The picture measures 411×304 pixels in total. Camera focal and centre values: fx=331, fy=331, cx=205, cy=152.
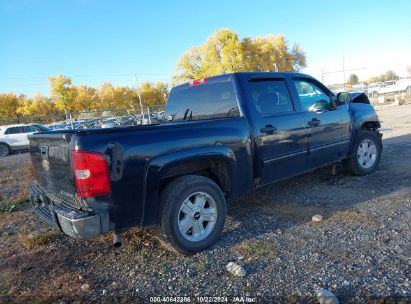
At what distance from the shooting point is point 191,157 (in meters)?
3.39

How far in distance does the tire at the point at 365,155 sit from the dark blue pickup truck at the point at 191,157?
0.57 metres

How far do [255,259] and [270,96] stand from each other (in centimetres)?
220

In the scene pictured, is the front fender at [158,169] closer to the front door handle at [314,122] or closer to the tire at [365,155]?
the front door handle at [314,122]

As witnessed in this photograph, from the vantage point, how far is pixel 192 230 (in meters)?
3.56

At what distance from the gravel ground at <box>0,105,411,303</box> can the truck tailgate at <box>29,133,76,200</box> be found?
2.71 ft

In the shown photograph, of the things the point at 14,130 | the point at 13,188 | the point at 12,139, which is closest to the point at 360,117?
the point at 13,188

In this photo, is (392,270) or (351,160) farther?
(351,160)

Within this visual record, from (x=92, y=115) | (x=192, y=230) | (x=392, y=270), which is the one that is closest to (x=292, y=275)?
(x=392, y=270)

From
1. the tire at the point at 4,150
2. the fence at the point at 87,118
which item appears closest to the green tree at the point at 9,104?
the fence at the point at 87,118

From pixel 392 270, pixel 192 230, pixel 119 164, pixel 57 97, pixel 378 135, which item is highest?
pixel 57 97

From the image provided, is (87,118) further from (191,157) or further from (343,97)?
(191,157)

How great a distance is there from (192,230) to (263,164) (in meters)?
Result: 1.26

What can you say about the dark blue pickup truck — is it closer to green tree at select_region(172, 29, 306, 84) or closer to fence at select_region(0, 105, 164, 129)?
fence at select_region(0, 105, 164, 129)

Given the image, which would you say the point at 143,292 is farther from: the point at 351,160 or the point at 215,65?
the point at 215,65
